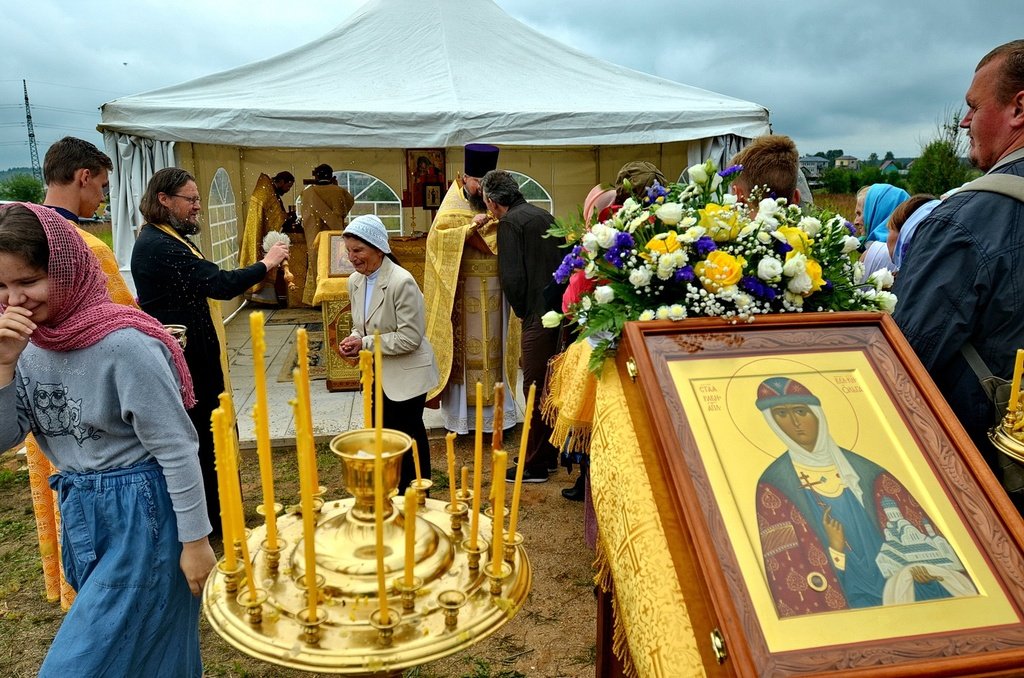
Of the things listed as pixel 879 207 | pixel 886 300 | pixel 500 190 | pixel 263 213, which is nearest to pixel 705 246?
pixel 886 300

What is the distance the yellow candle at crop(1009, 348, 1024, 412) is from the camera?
5.68ft

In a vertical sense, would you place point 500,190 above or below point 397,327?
above

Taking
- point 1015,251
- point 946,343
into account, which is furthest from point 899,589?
point 1015,251

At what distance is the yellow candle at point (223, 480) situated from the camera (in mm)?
1010

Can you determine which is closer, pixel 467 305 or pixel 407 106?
pixel 467 305

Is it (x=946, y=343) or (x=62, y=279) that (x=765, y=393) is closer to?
(x=946, y=343)

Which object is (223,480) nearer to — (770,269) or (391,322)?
(770,269)

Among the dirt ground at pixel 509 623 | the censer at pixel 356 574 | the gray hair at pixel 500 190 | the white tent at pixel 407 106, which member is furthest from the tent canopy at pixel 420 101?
the censer at pixel 356 574

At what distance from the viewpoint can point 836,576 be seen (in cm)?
138

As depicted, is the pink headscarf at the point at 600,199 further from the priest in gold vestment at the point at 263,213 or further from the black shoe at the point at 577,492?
the priest in gold vestment at the point at 263,213

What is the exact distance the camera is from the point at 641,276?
1.86 meters

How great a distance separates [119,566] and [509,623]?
2045 mm

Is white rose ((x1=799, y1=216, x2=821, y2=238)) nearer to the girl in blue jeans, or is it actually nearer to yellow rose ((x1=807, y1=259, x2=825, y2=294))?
yellow rose ((x1=807, y1=259, x2=825, y2=294))

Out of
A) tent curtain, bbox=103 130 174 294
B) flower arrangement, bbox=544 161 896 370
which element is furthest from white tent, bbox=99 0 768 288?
flower arrangement, bbox=544 161 896 370
